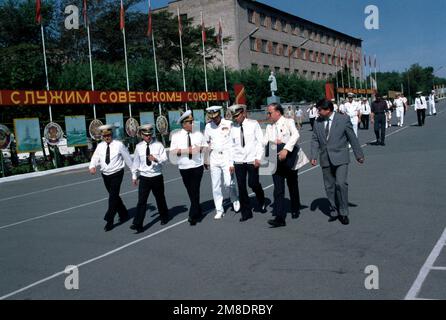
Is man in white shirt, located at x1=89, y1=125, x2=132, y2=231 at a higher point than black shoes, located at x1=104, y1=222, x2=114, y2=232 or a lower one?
higher

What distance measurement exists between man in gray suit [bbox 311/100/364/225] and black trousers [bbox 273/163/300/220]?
453mm

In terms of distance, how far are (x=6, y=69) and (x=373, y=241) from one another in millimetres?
20730

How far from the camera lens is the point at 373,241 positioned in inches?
232

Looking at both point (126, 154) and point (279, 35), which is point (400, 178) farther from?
point (279, 35)

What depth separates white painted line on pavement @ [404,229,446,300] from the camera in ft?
13.8

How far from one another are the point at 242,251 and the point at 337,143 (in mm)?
2289

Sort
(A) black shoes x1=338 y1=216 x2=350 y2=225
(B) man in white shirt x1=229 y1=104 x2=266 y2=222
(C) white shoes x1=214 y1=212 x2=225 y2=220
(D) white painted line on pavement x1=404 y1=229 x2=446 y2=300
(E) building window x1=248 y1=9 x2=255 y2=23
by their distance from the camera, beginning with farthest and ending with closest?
(E) building window x1=248 y1=9 x2=255 y2=23, (C) white shoes x1=214 y1=212 x2=225 y2=220, (B) man in white shirt x1=229 y1=104 x2=266 y2=222, (A) black shoes x1=338 y1=216 x2=350 y2=225, (D) white painted line on pavement x1=404 y1=229 x2=446 y2=300

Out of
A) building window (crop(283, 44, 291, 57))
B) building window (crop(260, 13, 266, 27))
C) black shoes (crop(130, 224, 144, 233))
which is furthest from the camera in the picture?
building window (crop(283, 44, 291, 57))

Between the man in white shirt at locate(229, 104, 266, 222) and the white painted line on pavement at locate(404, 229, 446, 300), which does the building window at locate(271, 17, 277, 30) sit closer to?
the man in white shirt at locate(229, 104, 266, 222)

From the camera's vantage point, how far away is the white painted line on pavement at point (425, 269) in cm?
422

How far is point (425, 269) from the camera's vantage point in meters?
4.80

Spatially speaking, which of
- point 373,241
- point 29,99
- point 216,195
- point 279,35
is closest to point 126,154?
point 216,195

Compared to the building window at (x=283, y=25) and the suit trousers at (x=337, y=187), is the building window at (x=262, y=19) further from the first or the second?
the suit trousers at (x=337, y=187)

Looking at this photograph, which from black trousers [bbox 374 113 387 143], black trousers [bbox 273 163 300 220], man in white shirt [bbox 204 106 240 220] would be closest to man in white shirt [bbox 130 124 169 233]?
man in white shirt [bbox 204 106 240 220]
